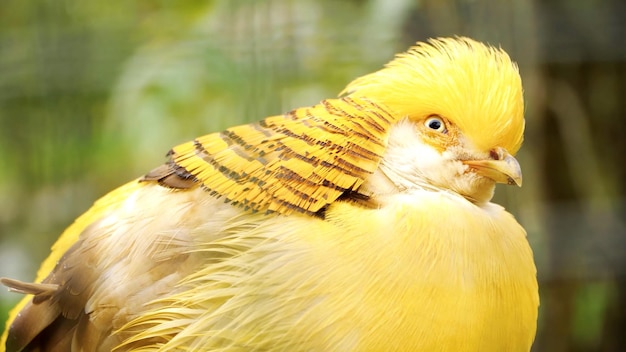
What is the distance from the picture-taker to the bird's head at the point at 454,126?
173 centimetres

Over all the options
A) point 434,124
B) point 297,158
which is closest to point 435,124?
point 434,124

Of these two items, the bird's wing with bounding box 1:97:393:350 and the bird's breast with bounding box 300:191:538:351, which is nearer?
the bird's breast with bounding box 300:191:538:351

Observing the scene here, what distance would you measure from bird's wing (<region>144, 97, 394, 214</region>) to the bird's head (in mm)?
49

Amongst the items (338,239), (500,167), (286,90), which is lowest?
(286,90)

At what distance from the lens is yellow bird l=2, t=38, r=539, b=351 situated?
1.57 metres

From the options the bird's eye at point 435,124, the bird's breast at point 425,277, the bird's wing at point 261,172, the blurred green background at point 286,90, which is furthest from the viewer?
the blurred green background at point 286,90

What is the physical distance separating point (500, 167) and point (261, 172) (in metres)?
0.51

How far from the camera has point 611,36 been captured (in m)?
3.32

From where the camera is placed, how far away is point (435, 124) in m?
1.76

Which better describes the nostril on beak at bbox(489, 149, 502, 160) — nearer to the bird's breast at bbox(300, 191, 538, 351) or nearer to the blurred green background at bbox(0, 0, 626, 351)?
the bird's breast at bbox(300, 191, 538, 351)

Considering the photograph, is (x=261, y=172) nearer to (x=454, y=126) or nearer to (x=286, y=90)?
(x=454, y=126)

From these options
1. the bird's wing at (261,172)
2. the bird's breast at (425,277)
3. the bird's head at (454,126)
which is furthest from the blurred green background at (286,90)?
the bird's breast at (425,277)

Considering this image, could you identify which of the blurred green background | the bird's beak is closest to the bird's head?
the bird's beak

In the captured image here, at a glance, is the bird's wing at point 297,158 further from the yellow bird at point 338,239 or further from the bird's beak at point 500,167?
the bird's beak at point 500,167
